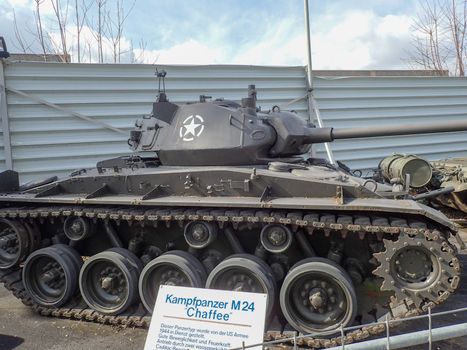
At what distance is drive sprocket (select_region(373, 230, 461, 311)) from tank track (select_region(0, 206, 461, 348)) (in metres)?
0.01

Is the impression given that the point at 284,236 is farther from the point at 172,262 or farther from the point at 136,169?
the point at 136,169

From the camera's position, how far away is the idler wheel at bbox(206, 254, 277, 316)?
5148 millimetres

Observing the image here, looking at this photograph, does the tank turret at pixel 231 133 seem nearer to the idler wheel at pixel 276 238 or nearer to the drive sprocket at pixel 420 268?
the idler wheel at pixel 276 238

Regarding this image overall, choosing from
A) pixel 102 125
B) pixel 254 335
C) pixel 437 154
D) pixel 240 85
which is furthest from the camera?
pixel 437 154

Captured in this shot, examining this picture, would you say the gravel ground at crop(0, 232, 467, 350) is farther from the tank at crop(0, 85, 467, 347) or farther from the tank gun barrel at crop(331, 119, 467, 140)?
the tank gun barrel at crop(331, 119, 467, 140)

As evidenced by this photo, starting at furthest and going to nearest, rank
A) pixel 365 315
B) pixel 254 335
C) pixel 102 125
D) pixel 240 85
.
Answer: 1. pixel 240 85
2. pixel 102 125
3. pixel 365 315
4. pixel 254 335

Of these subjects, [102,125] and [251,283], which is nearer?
[251,283]

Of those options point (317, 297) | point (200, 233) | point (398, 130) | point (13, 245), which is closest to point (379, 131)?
point (398, 130)

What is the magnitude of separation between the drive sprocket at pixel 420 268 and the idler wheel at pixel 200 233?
1971 mm

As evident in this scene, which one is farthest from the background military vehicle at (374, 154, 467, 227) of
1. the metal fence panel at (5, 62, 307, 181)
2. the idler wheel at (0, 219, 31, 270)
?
the idler wheel at (0, 219, 31, 270)

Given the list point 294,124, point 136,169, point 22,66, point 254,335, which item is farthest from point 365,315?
point 22,66

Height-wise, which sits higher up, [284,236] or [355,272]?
[284,236]

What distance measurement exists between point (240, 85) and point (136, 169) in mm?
7251

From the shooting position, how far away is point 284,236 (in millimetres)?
5086
